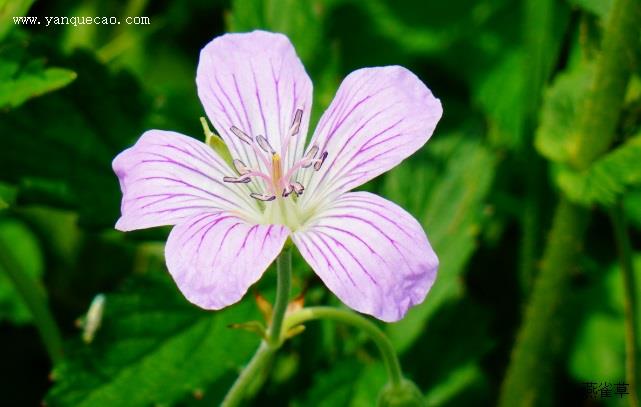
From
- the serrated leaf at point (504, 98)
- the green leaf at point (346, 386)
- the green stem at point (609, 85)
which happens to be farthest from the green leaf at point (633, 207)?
the green leaf at point (346, 386)

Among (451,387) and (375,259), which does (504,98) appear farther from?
(375,259)

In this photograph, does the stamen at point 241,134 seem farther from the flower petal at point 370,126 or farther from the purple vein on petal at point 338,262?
the purple vein on petal at point 338,262

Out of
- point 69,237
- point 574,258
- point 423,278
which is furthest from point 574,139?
point 69,237

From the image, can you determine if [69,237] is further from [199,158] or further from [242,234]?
[242,234]

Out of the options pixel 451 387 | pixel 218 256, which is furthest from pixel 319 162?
pixel 451 387

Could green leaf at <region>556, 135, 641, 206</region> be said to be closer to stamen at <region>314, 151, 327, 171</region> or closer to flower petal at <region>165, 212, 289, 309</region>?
stamen at <region>314, 151, 327, 171</region>

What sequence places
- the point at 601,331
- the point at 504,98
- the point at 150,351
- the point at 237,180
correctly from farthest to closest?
1. the point at 504,98
2. the point at 601,331
3. the point at 150,351
4. the point at 237,180
